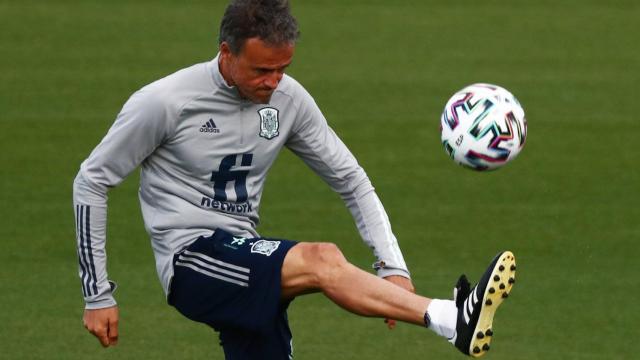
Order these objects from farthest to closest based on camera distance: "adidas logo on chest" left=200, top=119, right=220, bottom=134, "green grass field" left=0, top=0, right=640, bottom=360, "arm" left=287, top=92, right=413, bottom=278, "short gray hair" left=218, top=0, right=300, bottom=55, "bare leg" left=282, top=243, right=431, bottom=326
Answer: "green grass field" left=0, top=0, right=640, bottom=360
"arm" left=287, top=92, right=413, bottom=278
"adidas logo on chest" left=200, top=119, right=220, bottom=134
"short gray hair" left=218, top=0, right=300, bottom=55
"bare leg" left=282, top=243, right=431, bottom=326

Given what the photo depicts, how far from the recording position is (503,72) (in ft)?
48.4

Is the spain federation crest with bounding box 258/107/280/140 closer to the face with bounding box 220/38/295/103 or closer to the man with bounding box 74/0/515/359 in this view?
the man with bounding box 74/0/515/359

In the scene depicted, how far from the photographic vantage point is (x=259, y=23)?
652 cm

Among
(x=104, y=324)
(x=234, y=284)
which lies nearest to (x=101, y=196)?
(x=104, y=324)

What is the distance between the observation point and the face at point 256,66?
21.4ft

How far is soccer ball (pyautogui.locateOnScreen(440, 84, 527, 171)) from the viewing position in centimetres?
736

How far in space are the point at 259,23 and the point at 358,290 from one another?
1173 mm

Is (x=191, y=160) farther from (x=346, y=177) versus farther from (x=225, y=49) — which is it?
(x=346, y=177)

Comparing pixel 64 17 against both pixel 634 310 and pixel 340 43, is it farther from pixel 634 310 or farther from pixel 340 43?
pixel 634 310

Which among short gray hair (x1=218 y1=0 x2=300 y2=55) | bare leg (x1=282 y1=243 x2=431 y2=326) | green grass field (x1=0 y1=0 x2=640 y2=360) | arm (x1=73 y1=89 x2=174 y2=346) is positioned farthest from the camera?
green grass field (x1=0 y1=0 x2=640 y2=360)

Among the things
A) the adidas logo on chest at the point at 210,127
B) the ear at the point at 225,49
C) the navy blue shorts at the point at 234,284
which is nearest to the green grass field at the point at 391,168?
the navy blue shorts at the point at 234,284

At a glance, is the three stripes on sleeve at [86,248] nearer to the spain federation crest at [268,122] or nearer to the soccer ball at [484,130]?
the spain federation crest at [268,122]

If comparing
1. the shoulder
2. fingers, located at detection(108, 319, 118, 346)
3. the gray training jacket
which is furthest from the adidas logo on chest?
fingers, located at detection(108, 319, 118, 346)

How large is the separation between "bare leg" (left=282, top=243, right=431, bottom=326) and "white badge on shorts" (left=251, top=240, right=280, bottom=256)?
0.72ft
